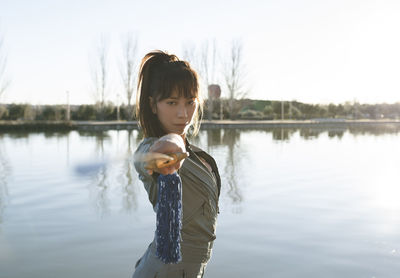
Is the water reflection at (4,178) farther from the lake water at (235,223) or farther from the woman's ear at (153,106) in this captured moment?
the woman's ear at (153,106)

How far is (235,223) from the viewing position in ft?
16.2

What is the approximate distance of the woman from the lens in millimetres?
1127

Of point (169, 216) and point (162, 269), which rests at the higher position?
point (169, 216)

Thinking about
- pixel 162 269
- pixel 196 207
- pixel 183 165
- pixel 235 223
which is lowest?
pixel 235 223

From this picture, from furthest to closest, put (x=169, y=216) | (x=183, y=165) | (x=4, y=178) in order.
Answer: (x=4, y=178) < (x=183, y=165) < (x=169, y=216)

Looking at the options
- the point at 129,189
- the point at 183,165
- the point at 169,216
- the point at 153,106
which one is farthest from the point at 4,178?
the point at 169,216

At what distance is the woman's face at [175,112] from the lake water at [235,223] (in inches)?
16.8

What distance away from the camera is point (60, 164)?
10031mm

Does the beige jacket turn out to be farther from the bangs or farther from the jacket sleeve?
the bangs

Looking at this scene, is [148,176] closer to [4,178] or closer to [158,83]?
[158,83]

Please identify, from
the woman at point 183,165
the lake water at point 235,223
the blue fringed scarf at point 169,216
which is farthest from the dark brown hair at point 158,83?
the lake water at point 235,223

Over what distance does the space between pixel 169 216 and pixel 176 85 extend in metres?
0.35

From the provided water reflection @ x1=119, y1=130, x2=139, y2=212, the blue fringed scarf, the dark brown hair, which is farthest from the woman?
water reflection @ x1=119, y1=130, x2=139, y2=212

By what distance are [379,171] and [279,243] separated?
608 centimetres
